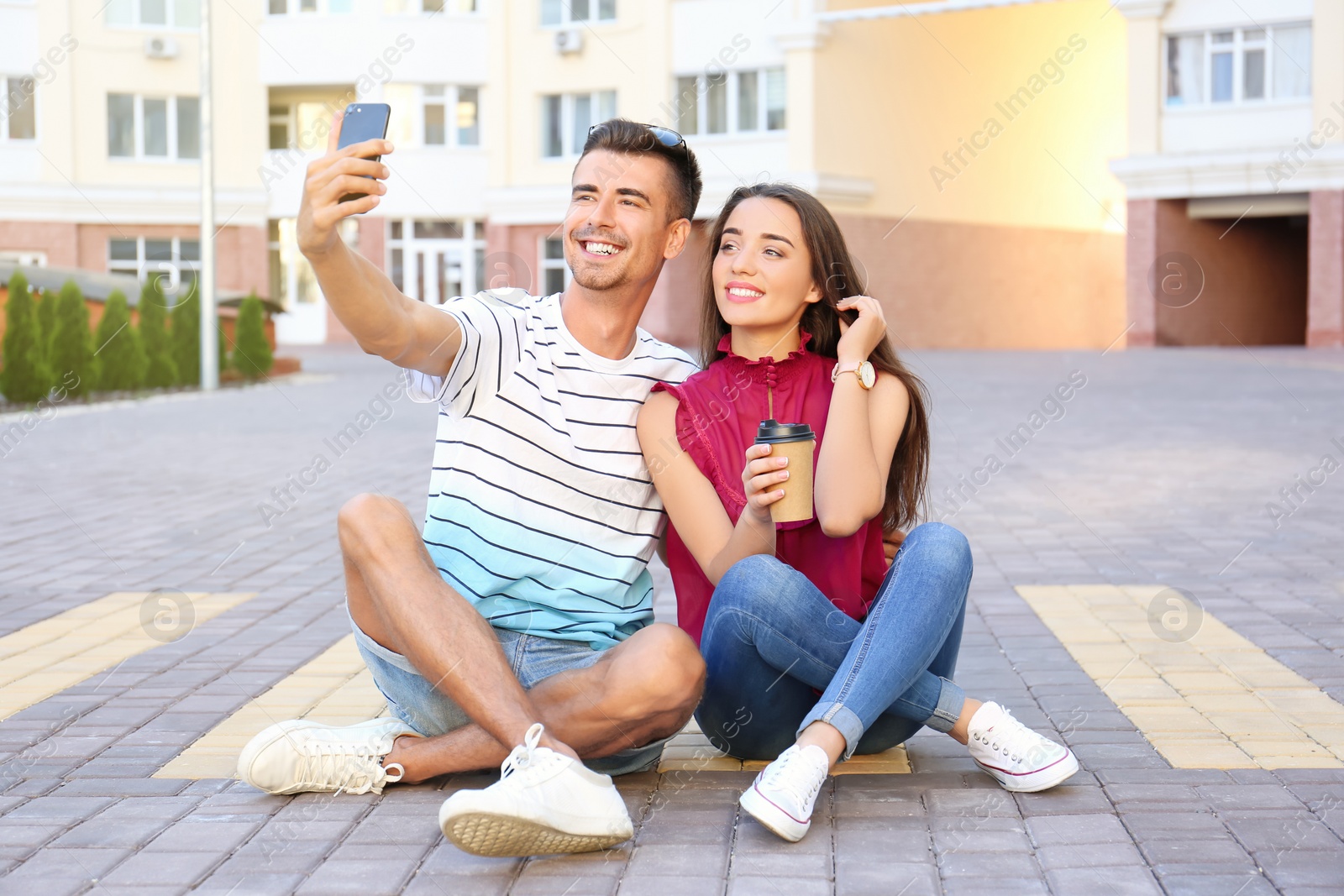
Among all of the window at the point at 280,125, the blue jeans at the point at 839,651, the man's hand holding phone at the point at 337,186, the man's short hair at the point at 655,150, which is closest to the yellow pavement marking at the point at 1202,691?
the blue jeans at the point at 839,651

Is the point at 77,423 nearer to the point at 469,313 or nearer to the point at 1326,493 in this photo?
the point at 1326,493

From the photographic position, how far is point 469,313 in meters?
3.26

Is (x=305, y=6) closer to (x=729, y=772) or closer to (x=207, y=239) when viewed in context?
(x=207, y=239)

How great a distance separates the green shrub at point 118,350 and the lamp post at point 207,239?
3.26 ft

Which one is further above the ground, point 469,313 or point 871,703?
point 469,313

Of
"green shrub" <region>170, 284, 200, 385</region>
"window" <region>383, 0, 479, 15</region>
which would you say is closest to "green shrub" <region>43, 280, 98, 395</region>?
"green shrub" <region>170, 284, 200, 385</region>

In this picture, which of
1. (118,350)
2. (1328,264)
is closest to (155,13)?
(118,350)

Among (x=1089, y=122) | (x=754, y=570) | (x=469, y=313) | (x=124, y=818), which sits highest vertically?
(x=1089, y=122)

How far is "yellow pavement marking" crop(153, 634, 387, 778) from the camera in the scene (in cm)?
359

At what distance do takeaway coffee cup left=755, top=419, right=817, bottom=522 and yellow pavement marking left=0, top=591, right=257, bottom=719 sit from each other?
2.32 m

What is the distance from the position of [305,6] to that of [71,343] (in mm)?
21253

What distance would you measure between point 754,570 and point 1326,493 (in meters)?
6.26

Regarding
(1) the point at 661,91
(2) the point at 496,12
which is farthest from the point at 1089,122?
(2) the point at 496,12

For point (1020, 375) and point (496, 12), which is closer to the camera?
point (1020, 375)
